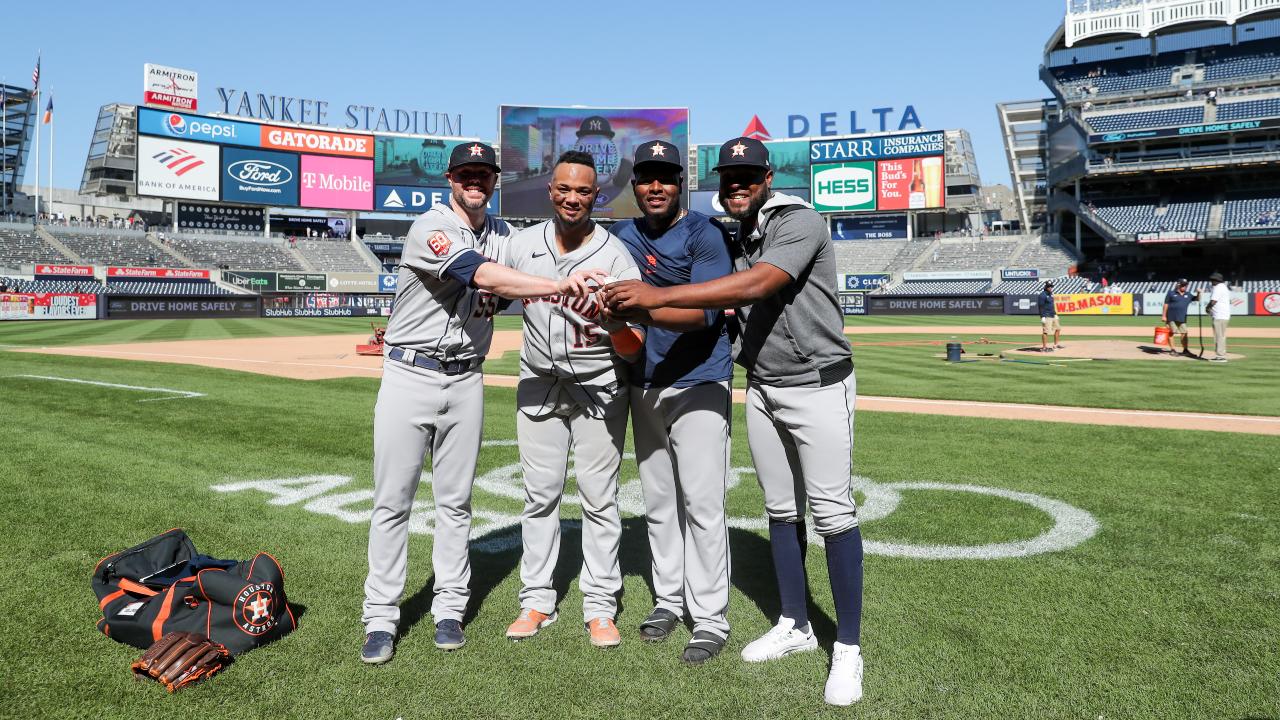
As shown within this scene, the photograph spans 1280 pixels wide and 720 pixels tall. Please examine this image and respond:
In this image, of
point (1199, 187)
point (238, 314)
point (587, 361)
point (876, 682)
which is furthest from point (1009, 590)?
point (1199, 187)

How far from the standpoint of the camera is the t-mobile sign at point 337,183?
2223 inches

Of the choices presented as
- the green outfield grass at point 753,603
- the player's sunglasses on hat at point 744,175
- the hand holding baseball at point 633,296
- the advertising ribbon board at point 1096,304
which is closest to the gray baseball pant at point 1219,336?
the green outfield grass at point 753,603

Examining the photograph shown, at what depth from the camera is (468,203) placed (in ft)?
12.2

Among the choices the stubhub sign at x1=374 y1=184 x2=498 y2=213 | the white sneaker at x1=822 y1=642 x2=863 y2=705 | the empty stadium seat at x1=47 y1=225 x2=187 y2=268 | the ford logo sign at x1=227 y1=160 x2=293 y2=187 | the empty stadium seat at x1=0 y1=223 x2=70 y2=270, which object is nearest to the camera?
the white sneaker at x1=822 y1=642 x2=863 y2=705

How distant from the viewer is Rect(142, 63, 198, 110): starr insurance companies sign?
56.4 metres

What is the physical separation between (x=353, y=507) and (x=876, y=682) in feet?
12.5

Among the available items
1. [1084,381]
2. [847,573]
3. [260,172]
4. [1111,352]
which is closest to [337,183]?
[260,172]

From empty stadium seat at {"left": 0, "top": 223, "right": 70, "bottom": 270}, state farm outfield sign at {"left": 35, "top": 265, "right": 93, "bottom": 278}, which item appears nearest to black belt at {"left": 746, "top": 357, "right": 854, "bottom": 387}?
state farm outfield sign at {"left": 35, "top": 265, "right": 93, "bottom": 278}

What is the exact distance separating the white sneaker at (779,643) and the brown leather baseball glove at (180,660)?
213 cm

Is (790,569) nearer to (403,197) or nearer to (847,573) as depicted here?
(847,573)

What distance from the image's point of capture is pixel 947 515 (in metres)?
5.36

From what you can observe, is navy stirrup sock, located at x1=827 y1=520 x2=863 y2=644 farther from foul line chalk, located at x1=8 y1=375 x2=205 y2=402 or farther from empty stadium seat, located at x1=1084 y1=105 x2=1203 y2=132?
empty stadium seat, located at x1=1084 y1=105 x2=1203 y2=132

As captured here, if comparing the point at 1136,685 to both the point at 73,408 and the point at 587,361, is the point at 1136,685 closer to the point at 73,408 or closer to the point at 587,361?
the point at 587,361

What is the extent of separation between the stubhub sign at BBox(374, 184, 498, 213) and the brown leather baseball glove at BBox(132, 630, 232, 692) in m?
56.1
